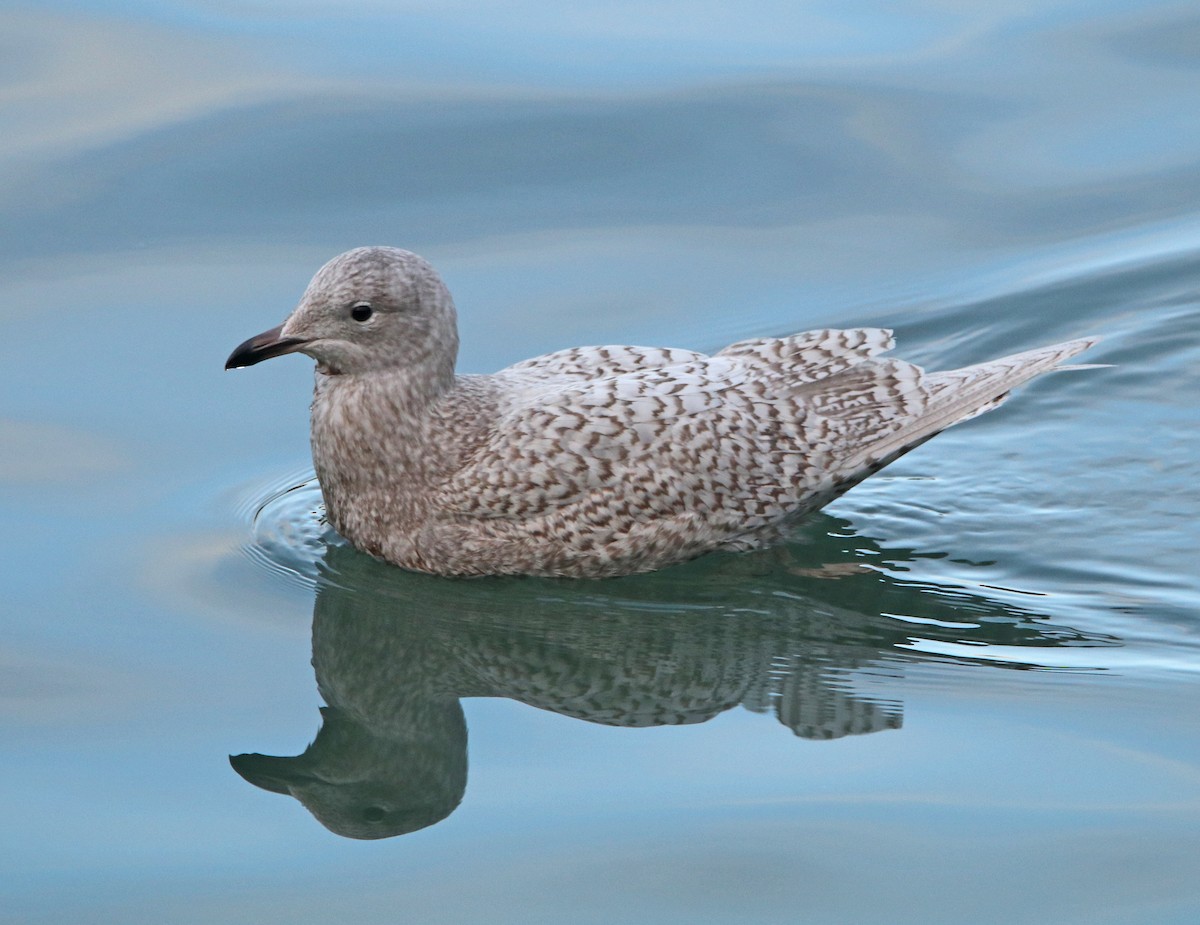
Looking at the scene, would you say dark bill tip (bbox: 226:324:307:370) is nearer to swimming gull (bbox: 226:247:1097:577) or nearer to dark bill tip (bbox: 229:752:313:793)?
swimming gull (bbox: 226:247:1097:577)

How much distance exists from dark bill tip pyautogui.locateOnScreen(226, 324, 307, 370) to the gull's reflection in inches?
37.5

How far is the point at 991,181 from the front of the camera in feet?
35.8

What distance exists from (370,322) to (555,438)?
83 centimetres

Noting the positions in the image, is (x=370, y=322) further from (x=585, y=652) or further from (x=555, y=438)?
(x=585, y=652)

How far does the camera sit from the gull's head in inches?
285

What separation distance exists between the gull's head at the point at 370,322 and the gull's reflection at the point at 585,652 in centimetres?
83

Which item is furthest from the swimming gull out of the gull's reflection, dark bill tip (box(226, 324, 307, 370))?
the gull's reflection

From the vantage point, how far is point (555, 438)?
24.3 feet

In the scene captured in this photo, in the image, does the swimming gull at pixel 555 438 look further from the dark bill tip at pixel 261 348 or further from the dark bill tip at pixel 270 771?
the dark bill tip at pixel 270 771

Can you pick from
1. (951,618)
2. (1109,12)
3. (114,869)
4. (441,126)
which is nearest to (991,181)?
(1109,12)

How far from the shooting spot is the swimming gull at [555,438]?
24.3ft

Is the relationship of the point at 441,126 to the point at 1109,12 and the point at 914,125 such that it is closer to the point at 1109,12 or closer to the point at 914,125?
the point at 914,125

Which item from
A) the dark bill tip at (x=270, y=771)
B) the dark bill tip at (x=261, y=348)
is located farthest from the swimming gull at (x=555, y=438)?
the dark bill tip at (x=270, y=771)

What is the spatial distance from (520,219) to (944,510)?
11.3 feet
